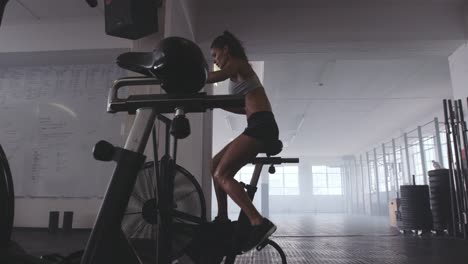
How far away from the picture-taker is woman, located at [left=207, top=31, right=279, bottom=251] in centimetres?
173

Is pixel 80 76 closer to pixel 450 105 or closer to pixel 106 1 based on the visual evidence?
pixel 106 1

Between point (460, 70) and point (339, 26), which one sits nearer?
point (339, 26)

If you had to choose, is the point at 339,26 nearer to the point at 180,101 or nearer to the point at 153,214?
the point at 153,214

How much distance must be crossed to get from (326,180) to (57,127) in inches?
649

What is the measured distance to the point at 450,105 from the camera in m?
4.78

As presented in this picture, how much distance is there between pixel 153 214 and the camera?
129cm

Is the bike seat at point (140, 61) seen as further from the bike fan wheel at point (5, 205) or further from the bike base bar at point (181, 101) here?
the bike fan wheel at point (5, 205)

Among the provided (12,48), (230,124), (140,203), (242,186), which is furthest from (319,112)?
(140,203)

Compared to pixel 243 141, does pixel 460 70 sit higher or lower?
higher

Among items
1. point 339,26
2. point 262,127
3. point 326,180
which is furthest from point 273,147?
point 326,180

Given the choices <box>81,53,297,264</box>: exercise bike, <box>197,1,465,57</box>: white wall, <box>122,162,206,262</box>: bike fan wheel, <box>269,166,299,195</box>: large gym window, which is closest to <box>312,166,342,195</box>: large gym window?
<box>269,166,299,195</box>: large gym window

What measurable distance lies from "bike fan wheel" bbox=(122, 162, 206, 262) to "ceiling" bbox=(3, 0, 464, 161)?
10.4ft

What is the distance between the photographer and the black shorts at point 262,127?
6.08 feet

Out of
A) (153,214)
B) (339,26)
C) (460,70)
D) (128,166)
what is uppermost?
(339,26)
